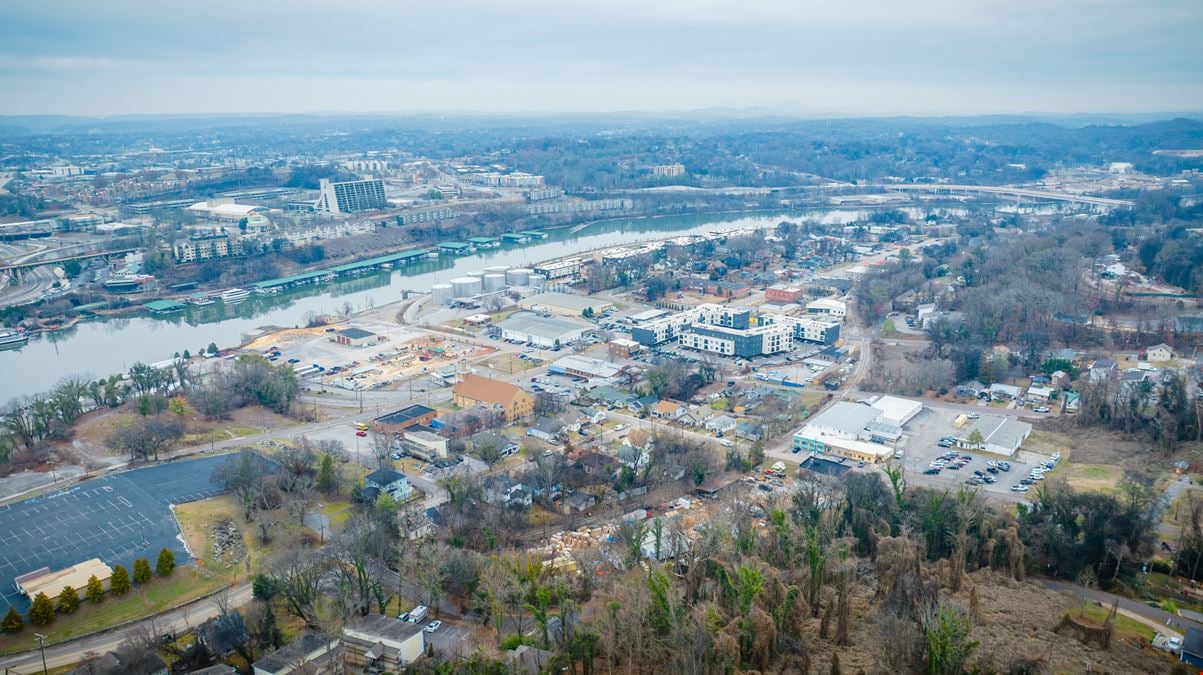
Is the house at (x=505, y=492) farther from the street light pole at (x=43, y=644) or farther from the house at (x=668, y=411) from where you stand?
the street light pole at (x=43, y=644)

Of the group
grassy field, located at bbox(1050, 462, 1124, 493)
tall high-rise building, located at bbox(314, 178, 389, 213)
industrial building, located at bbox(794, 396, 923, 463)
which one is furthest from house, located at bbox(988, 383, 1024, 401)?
tall high-rise building, located at bbox(314, 178, 389, 213)

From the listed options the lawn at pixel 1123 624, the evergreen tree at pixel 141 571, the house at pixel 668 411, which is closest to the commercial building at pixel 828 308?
the house at pixel 668 411

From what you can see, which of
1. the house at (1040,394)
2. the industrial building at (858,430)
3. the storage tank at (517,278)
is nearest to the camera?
the industrial building at (858,430)

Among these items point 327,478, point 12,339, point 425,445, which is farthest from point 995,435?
point 12,339

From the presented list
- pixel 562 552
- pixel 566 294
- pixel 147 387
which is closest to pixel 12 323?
pixel 147 387

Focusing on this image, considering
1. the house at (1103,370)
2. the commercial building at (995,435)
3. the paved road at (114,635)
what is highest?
the house at (1103,370)

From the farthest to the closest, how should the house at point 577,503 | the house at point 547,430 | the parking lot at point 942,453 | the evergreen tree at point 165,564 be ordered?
the house at point 547,430 < the parking lot at point 942,453 < the house at point 577,503 < the evergreen tree at point 165,564
